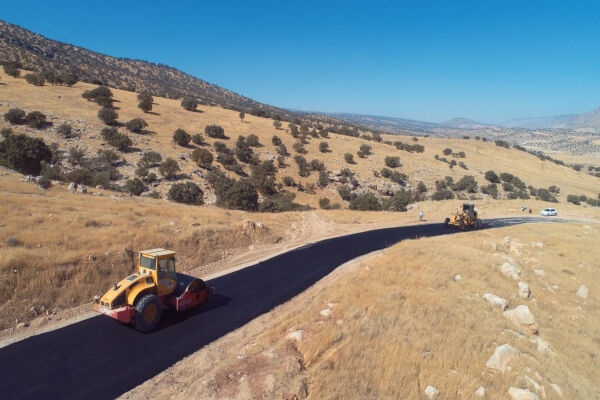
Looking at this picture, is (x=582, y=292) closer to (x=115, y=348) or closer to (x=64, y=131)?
(x=115, y=348)

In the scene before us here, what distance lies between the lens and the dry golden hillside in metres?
39.7

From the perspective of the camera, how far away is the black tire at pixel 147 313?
8.35 m

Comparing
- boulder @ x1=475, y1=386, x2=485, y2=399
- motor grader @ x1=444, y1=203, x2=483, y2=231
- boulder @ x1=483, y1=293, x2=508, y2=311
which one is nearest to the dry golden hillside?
motor grader @ x1=444, y1=203, x2=483, y2=231

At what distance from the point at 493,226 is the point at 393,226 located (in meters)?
9.83

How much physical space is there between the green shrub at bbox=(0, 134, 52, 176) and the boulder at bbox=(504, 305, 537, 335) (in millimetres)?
38191

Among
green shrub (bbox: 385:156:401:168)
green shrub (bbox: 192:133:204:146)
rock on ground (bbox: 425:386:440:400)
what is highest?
green shrub (bbox: 192:133:204:146)

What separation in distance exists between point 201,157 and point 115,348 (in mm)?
36231

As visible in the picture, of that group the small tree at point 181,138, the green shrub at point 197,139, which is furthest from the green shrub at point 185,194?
the green shrub at point 197,139

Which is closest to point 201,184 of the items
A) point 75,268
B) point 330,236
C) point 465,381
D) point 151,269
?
point 330,236

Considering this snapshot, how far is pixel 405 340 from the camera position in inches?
324

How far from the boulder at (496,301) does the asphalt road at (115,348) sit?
7120mm

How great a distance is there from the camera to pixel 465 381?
6848 mm

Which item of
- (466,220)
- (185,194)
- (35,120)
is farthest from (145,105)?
(466,220)

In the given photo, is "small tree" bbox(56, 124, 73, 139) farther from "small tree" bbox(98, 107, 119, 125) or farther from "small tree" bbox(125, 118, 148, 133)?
"small tree" bbox(125, 118, 148, 133)
